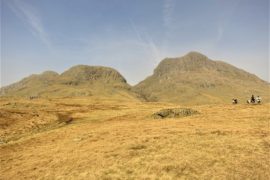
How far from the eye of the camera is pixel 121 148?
30.2m

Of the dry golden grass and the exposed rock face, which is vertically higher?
the exposed rock face

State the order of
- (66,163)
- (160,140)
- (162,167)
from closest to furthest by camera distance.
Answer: (162,167) < (66,163) < (160,140)

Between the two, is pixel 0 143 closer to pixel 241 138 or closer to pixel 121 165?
pixel 121 165

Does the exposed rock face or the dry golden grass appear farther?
the exposed rock face

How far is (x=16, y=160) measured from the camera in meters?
30.0

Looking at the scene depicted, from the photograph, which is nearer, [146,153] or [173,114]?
[146,153]

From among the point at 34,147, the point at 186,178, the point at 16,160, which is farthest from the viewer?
the point at 34,147

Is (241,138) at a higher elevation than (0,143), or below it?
higher

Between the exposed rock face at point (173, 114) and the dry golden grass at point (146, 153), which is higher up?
the exposed rock face at point (173, 114)

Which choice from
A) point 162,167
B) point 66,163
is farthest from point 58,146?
point 162,167

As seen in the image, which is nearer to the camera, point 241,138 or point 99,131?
point 241,138

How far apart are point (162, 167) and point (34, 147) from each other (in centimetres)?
1813

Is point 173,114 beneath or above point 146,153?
above

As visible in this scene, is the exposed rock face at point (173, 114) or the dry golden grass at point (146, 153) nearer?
the dry golden grass at point (146, 153)
